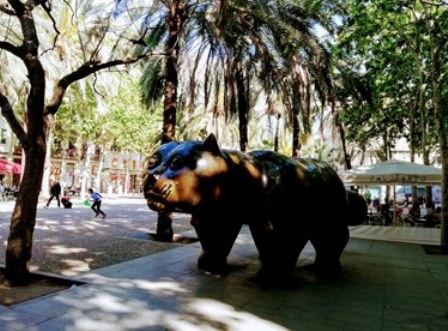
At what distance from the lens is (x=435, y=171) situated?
13.4m

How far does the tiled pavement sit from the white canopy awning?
5590mm

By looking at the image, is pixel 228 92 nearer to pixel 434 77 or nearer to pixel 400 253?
pixel 434 77

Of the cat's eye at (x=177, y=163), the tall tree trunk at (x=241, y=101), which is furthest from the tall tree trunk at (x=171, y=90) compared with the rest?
the cat's eye at (x=177, y=163)

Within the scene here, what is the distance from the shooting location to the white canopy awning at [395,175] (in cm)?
1313

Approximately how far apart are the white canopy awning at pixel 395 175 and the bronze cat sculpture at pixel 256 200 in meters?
→ 6.57

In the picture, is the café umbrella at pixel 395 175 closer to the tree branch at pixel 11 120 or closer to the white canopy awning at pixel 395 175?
the white canopy awning at pixel 395 175

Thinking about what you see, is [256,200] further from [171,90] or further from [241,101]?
[241,101]

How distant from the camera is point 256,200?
599cm

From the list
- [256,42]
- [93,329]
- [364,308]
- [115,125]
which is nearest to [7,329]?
[93,329]

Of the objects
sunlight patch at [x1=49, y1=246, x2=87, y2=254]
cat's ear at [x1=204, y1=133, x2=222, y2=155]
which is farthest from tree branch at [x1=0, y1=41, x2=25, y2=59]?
sunlight patch at [x1=49, y1=246, x2=87, y2=254]

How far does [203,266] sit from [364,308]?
9.66 ft

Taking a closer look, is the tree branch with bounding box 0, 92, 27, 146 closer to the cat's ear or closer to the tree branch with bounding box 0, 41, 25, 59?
the tree branch with bounding box 0, 41, 25, 59

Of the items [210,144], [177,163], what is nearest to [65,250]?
[177,163]

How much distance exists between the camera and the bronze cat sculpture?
5250 mm
